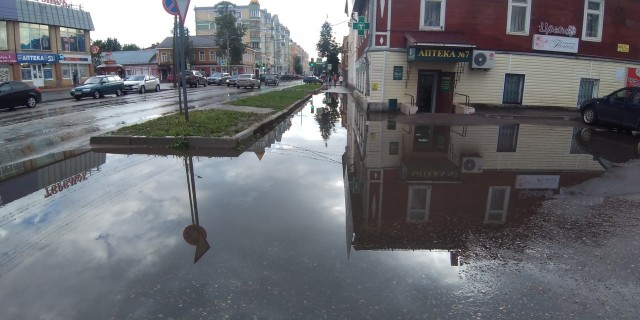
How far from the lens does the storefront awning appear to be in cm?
1956

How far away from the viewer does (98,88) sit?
29578 mm

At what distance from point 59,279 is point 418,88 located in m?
20.1

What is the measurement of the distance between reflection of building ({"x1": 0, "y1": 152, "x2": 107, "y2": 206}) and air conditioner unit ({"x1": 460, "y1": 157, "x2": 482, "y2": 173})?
7.03 m

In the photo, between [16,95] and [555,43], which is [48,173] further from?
[555,43]

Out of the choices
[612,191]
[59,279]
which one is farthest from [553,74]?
[59,279]

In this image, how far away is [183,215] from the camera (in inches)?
211

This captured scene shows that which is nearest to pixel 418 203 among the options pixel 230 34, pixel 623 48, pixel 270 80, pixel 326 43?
pixel 623 48

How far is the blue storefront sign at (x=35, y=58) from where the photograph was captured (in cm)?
3912

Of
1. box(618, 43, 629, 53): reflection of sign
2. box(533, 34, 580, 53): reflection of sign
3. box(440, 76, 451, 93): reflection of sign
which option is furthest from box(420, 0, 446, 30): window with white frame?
box(618, 43, 629, 53): reflection of sign

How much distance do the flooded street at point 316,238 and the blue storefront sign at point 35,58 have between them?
39032mm

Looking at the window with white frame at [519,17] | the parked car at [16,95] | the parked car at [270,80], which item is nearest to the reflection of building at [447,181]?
the window with white frame at [519,17]

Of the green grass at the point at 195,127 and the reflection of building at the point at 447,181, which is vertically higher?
the green grass at the point at 195,127

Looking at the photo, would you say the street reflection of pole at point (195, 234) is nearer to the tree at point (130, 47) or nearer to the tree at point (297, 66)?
the tree at point (130, 47)

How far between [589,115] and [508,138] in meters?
6.52
